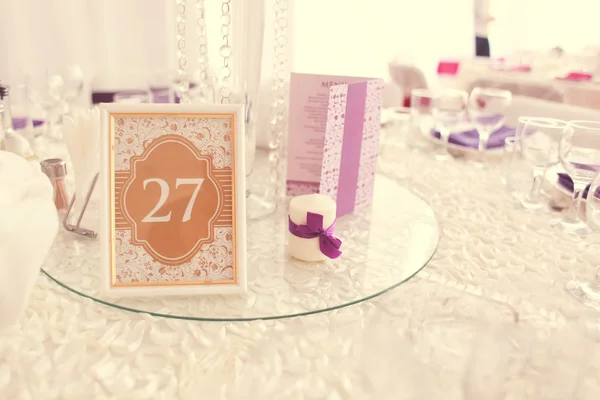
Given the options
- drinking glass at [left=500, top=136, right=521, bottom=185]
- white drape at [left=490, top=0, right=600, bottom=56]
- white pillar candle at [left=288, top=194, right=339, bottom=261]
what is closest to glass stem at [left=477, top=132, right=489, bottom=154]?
drinking glass at [left=500, top=136, right=521, bottom=185]

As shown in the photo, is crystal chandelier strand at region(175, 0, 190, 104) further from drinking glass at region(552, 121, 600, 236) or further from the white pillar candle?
drinking glass at region(552, 121, 600, 236)

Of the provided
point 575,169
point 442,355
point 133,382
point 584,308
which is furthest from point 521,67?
point 133,382

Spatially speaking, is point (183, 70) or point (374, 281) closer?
point (374, 281)

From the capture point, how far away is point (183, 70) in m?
0.82

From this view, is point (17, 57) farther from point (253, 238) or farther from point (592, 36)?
point (592, 36)

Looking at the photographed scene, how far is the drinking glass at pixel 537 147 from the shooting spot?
40.4 inches

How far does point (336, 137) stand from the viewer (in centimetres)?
86

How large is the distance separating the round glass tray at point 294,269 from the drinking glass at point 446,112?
48cm

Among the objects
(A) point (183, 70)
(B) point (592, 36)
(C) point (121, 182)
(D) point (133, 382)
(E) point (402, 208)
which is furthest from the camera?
(B) point (592, 36)

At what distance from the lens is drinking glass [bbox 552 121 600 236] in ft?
2.81

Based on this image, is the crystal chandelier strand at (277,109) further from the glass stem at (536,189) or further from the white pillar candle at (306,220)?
the glass stem at (536,189)

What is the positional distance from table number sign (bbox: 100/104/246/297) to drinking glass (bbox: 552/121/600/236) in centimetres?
58

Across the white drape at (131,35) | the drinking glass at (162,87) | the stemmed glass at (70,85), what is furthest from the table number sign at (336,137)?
the white drape at (131,35)

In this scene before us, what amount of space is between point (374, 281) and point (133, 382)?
1.09 feet
